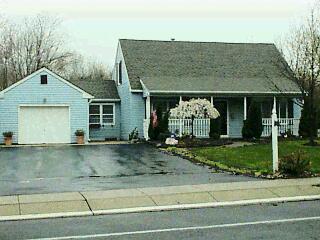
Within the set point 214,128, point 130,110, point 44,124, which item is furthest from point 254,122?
point 44,124

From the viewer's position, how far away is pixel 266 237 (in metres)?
8.21

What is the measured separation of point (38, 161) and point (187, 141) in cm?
944

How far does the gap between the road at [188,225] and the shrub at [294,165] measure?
13.8 ft

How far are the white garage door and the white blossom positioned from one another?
7.01 meters

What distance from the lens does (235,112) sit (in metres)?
33.9

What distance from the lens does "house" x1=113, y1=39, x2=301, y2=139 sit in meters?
31.8

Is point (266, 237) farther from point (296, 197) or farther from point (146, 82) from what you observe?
point (146, 82)

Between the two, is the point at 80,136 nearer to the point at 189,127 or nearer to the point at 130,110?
the point at 130,110

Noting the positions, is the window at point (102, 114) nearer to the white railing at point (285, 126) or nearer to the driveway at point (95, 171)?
the white railing at point (285, 126)

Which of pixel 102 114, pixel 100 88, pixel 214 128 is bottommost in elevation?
pixel 214 128

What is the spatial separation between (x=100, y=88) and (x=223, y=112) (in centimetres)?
851

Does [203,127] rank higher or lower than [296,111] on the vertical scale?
lower

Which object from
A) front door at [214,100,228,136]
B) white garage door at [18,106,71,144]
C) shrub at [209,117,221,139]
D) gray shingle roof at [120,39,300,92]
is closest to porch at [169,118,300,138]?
shrub at [209,117,221,139]

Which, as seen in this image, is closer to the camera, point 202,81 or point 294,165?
point 294,165
